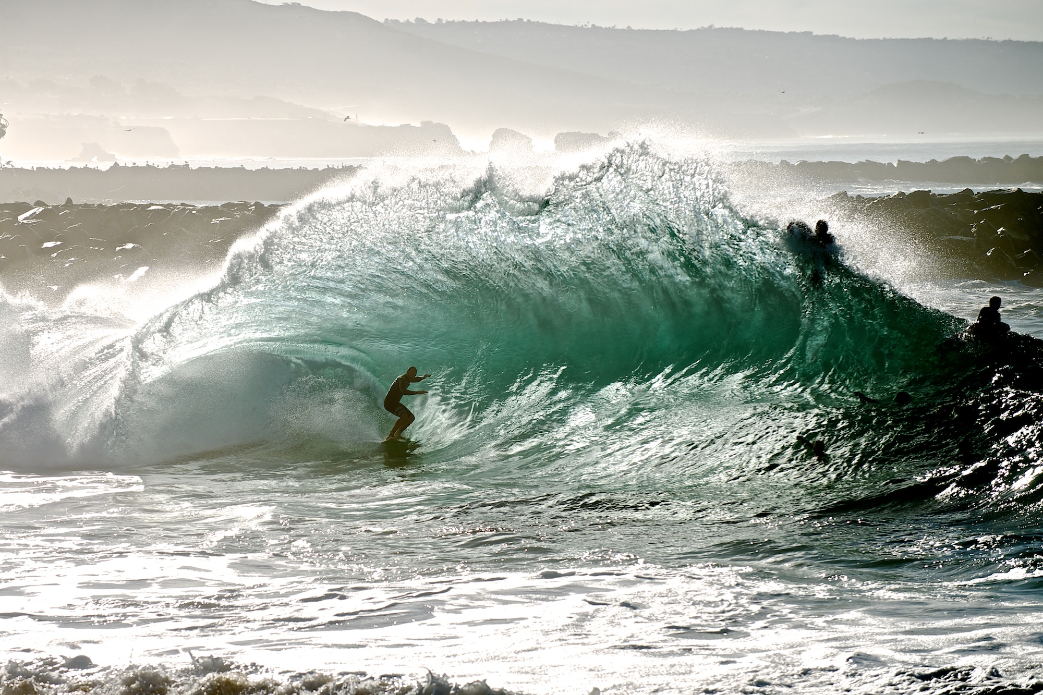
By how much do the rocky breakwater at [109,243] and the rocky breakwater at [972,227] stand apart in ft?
67.1

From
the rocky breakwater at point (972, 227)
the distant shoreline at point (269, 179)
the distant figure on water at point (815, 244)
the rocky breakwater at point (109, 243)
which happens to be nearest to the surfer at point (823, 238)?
the distant figure on water at point (815, 244)

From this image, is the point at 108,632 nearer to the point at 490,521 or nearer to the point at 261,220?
the point at 490,521

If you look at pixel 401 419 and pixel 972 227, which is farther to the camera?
pixel 972 227

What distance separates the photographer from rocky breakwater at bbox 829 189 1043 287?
23.9 m

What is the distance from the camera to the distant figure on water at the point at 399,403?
31.4ft

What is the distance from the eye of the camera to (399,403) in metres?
9.68

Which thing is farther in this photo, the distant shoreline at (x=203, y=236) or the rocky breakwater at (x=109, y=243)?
the rocky breakwater at (x=109, y=243)

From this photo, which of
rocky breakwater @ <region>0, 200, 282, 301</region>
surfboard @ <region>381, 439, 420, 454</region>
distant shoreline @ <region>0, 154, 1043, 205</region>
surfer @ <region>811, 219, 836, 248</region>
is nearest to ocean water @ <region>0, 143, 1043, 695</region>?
surfboard @ <region>381, 439, 420, 454</region>

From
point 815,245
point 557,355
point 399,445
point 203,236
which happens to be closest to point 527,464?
point 399,445

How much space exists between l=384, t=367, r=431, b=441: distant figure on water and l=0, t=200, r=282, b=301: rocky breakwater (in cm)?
1830

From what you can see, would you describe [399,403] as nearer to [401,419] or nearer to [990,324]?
[401,419]

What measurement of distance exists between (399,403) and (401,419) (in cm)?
20

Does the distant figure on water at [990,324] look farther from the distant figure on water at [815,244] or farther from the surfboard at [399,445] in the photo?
the surfboard at [399,445]

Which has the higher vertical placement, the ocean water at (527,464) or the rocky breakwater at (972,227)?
the rocky breakwater at (972,227)
